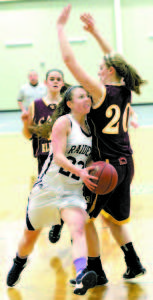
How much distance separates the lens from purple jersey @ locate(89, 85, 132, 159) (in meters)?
3.01

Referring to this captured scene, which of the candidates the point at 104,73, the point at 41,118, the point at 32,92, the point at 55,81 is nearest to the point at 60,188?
the point at 104,73

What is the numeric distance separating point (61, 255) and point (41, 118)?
1.44m

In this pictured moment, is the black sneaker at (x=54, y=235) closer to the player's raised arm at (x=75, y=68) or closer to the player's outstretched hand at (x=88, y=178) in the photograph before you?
the player's outstretched hand at (x=88, y=178)

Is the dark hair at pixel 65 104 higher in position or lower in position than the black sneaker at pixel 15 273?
higher

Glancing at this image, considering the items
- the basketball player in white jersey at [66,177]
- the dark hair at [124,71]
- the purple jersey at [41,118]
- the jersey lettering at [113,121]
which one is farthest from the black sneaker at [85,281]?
the purple jersey at [41,118]

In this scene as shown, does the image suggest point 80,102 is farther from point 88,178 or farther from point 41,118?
point 41,118

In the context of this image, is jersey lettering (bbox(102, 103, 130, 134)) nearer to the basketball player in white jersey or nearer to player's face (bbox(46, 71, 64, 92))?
the basketball player in white jersey

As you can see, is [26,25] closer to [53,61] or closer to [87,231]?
[53,61]

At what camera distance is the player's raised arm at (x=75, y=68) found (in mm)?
2783

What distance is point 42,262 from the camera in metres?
3.86

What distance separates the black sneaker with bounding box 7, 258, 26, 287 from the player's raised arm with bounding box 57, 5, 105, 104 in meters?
1.38

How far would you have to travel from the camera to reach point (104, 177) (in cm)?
278

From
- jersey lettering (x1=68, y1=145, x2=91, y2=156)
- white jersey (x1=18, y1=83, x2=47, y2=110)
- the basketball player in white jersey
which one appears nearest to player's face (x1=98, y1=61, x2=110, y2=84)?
the basketball player in white jersey

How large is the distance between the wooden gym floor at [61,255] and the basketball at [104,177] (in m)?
0.83
